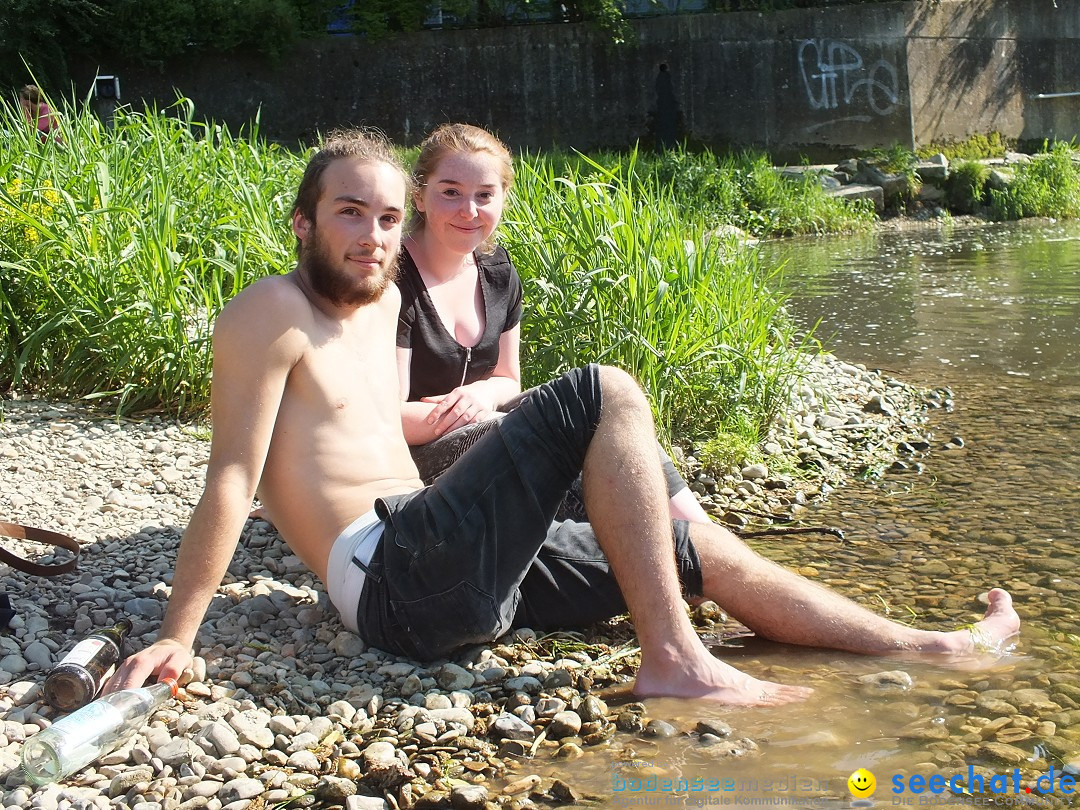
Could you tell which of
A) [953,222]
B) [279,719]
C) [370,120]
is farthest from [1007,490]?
[370,120]

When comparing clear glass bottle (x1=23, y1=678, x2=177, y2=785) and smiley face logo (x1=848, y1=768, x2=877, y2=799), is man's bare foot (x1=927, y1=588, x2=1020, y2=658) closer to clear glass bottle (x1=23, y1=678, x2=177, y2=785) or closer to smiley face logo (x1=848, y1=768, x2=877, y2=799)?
smiley face logo (x1=848, y1=768, x2=877, y2=799)

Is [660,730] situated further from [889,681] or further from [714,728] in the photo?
[889,681]

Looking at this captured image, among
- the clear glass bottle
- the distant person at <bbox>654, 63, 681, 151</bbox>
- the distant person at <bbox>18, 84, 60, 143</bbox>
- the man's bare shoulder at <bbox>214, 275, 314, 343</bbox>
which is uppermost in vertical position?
the distant person at <bbox>654, 63, 681, 151</bbox>

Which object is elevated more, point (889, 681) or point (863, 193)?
point (863, 193)

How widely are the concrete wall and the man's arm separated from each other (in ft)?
49.7

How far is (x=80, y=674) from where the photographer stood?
2648 millimetres

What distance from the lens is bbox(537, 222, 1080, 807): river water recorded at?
2.53 m

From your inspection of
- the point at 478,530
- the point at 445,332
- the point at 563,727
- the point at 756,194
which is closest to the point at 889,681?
the point at 563,727

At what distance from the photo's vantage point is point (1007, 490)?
4.74 metres

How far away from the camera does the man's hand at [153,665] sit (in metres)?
2.63

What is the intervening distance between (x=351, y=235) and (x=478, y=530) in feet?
2.87

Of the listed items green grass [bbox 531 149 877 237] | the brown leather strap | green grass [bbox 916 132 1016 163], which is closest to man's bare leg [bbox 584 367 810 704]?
the brown leather strap

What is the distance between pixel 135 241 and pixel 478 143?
2038 mm

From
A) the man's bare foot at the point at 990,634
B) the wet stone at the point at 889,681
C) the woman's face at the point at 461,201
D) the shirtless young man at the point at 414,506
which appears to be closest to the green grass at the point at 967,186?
the woman's face at the point at 461,201
